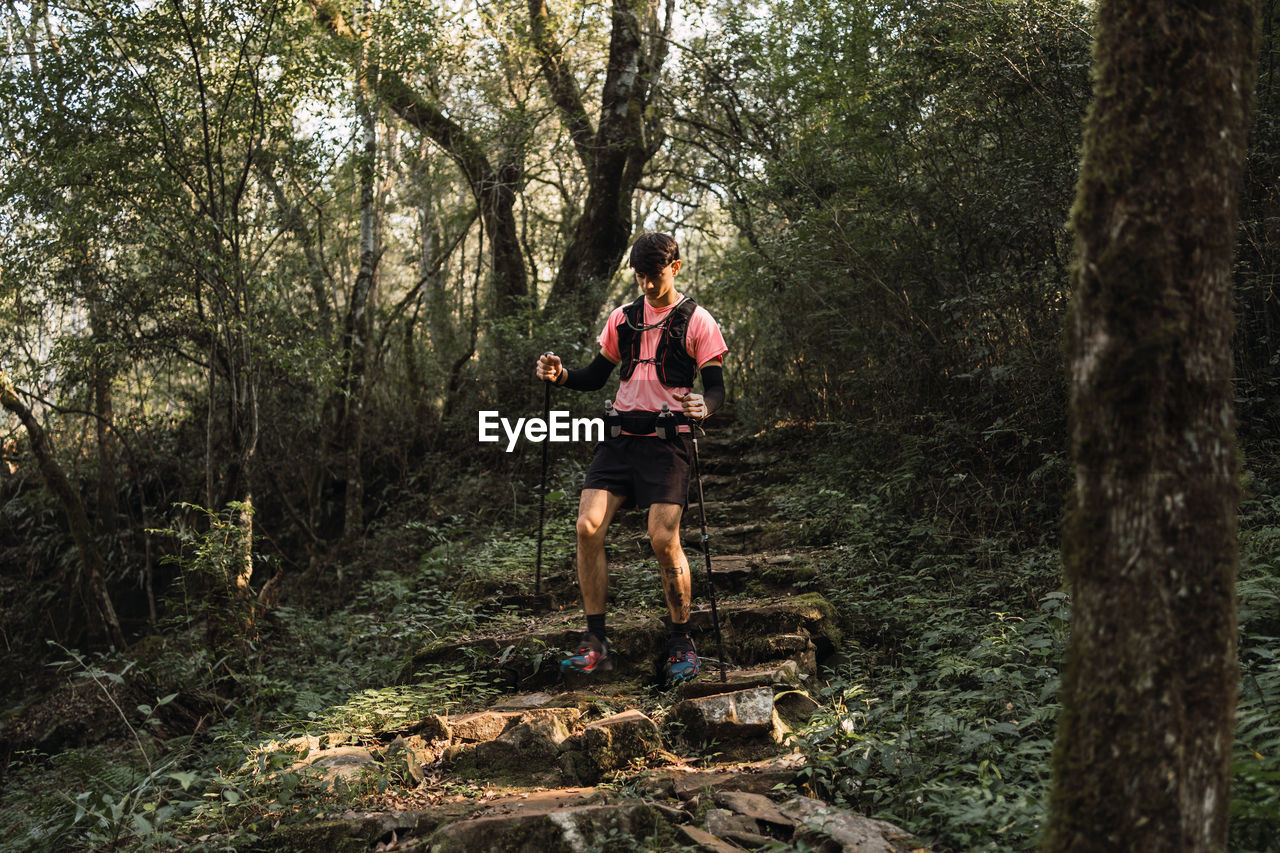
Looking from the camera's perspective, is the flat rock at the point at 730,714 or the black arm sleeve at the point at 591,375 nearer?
the flat rock at the point at 730,714

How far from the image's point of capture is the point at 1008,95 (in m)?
6.88

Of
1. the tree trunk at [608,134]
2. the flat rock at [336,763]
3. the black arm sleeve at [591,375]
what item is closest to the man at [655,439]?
the black arm sleeve at [591,375]

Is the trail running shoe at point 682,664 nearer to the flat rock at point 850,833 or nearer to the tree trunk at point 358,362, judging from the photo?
the flat rock at point 850,833

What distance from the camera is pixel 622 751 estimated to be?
3912mm

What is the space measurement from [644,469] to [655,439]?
164mm

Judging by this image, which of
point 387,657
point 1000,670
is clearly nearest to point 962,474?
point 1000,670

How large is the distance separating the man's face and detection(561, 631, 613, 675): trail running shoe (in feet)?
5.91

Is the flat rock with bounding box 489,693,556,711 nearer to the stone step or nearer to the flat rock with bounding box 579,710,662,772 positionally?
the stone step

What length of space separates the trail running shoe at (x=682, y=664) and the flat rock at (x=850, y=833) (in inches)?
60.4

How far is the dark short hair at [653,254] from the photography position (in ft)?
14.8

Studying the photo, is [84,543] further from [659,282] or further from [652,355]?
[659,282]

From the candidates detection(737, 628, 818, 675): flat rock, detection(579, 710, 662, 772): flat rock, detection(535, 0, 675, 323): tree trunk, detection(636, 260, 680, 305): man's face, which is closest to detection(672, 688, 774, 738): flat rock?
detection(579, 710, 662, 772): flat rock

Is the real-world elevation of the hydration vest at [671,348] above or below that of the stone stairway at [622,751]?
above

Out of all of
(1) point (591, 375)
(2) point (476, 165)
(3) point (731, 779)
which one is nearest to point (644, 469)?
(1) point (591, 375)
